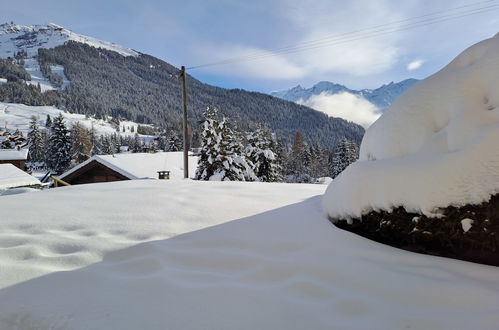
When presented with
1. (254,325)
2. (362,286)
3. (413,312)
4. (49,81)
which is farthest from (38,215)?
(49,81)

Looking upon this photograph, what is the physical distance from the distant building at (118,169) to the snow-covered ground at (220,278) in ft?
48.8

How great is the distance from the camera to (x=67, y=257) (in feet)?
6.91

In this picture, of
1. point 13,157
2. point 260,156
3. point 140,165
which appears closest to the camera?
point 140,165

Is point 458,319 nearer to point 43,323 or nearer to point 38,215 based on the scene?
point 43,323

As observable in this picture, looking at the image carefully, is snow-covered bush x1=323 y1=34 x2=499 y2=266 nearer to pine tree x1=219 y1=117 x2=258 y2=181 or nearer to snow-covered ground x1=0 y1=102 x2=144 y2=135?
pine tree x1=219 y1=117 x2=258 y2=181

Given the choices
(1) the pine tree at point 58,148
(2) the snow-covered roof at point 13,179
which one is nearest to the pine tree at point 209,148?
(2) the snow-covered roof at point 13,179

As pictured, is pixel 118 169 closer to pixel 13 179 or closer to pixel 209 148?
pixel 209 148

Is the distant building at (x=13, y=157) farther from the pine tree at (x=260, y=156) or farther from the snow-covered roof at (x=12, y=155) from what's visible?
the pine tree at (x=260, y=156)

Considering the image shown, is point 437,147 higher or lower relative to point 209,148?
lower

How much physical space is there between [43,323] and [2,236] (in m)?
1.59

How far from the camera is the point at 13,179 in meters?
21.2

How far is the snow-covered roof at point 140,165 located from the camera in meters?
17.4

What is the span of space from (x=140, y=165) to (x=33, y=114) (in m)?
150

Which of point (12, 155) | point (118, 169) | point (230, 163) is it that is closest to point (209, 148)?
point (230, 163)
